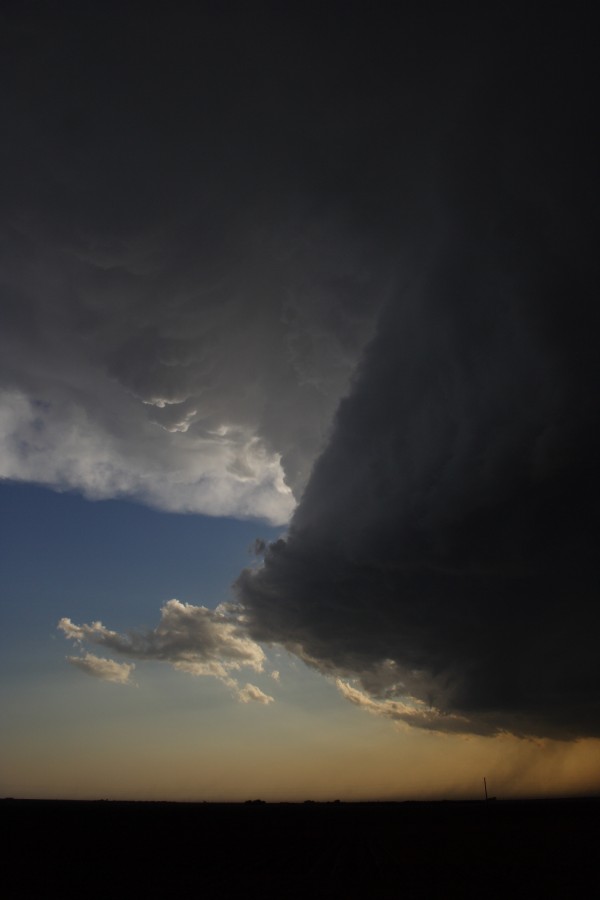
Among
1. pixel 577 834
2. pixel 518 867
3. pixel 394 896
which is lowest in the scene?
pixel 577 834

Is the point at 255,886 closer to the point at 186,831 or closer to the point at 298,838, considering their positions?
the point at 298,838

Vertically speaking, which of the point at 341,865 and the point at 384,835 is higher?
the point at 341,865

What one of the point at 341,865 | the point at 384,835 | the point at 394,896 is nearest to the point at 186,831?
the point at 384,835

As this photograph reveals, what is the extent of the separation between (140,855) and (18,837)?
24.6 meters

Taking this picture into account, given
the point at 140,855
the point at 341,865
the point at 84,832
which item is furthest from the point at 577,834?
the point at 84,832

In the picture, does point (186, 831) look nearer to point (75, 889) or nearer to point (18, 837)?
point (18, 837)

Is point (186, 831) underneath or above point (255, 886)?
underneath

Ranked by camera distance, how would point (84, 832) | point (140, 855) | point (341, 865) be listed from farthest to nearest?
point (84, 832) → point (140, 855) → point (341, 865)

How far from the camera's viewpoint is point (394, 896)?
101ft

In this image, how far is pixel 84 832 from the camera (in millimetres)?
70812

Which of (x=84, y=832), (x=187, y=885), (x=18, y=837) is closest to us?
(x=187, y=885)

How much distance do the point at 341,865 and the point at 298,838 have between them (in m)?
27.0

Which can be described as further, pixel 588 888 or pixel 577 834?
pixel 577 834

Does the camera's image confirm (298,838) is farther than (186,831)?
No
